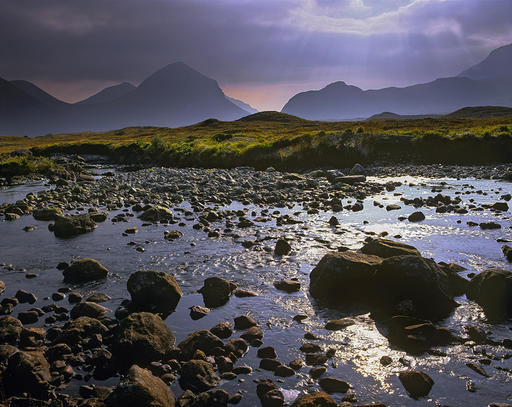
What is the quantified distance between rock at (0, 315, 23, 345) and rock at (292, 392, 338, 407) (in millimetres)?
6013

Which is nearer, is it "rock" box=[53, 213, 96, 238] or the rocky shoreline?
the rocky shoreline

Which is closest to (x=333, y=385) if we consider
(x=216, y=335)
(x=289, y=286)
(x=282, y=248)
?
(x=216, y=335)

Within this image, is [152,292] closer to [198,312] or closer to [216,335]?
[198,312]

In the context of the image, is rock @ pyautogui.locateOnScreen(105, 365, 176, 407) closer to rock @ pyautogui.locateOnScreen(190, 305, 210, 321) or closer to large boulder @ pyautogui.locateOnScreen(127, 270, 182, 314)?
rock @ pyautogui.locateOnScreen(190, 305, 210, 321)

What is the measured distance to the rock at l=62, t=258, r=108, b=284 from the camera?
11586mm

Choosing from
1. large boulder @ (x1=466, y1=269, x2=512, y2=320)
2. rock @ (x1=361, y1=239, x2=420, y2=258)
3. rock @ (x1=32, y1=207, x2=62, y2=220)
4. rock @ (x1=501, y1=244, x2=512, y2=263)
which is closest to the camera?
large boulder @ (x1=466, y1=269, x2=512, y2=320)

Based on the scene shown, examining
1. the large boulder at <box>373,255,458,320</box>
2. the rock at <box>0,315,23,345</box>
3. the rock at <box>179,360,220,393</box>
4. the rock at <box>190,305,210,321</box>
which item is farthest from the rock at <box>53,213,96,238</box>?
the large boulder at <box>373,255,458,320</box>

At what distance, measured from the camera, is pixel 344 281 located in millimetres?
Answer: 10219

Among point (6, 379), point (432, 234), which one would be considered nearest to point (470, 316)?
point (432, 234)

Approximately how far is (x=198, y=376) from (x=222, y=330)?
5.66 feet

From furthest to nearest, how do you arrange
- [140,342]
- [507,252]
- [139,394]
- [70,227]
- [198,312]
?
[70,227] < [507,252] < [198,312] < [140,342] < [139,394]

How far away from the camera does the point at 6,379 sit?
21.1 ft

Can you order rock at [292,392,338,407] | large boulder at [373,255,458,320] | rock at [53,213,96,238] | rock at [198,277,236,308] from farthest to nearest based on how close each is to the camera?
rock at [53,213,96,238]
rock at [198,277,236,308]
large boulder at [373,255,458,320]
rock at [292,392,338,407]

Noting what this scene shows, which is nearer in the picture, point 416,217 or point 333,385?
point 333,385
